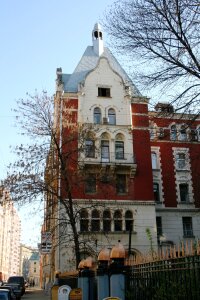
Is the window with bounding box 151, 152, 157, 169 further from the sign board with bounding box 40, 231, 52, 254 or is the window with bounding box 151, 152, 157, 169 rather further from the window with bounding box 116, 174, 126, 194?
the sign board with bounding box 40, 231, 52, 254

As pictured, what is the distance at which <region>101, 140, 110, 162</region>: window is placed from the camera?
1423 inches

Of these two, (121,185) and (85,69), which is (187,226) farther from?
(85,69)

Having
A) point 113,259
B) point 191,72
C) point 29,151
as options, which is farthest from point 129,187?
point 113,259

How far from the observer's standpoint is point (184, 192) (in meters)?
40.9

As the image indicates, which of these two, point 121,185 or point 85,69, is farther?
point 85,69

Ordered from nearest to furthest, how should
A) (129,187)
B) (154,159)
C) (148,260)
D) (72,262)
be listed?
(148,260) → (72,262) → (129,187) → (154,159)

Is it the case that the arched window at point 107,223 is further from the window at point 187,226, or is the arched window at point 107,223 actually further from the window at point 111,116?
the window at point 111,116

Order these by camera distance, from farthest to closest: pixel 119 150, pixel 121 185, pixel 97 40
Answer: pixel 97 40
pixel 119 150
pixel 121 185

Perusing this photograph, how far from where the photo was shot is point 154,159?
41.3 m

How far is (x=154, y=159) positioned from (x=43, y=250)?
23.2m

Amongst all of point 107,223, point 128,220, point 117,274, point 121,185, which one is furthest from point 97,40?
point 117,274

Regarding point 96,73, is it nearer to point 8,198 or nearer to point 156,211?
point 156,211

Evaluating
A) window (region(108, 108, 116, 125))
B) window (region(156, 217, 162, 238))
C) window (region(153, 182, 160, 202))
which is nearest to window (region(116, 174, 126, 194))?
window (region(153, 182, 160, 202))

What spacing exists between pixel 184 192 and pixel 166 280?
1301 inches
